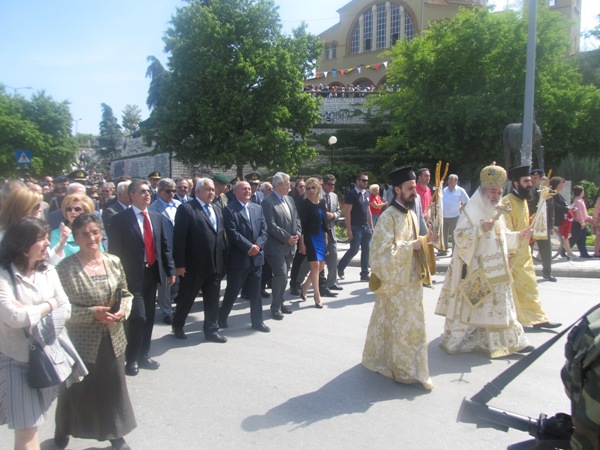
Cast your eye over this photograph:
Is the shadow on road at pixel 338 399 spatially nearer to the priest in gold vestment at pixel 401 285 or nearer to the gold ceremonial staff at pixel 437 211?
the priest in gold vestment at pixel 401 285

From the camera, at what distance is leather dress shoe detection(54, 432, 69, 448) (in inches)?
140

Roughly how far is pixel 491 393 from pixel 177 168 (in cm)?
3418

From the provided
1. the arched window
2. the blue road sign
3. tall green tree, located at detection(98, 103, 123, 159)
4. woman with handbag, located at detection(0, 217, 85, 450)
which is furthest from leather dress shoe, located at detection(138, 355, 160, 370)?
tall green tree, located at detection(98, 103, 123, 159)

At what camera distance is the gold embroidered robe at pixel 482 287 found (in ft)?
17.4

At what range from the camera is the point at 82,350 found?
3453 mm

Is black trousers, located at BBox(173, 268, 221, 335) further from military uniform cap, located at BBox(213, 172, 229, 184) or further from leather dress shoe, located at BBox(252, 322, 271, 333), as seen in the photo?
military uniform cap, located at BBox(213, 172, 229, 184)

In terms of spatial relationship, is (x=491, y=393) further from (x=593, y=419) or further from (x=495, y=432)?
(x=495, y=432)

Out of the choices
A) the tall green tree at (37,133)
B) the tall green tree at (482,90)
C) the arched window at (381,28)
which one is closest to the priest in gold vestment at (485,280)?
the tall green tree at (482,90)

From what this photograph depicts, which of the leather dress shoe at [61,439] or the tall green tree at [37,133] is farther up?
the tall green tree at [37,133]

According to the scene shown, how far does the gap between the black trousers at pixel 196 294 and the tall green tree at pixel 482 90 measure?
78.1 ft

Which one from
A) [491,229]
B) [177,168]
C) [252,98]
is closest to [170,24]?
[252,98]

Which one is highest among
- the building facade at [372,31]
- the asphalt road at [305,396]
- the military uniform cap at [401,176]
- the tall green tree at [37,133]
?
the building facade at [372,31]

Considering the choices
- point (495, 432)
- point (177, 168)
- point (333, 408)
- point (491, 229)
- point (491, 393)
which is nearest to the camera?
point (491, 393)

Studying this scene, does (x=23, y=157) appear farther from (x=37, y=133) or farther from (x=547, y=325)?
(x=547, y=325)
